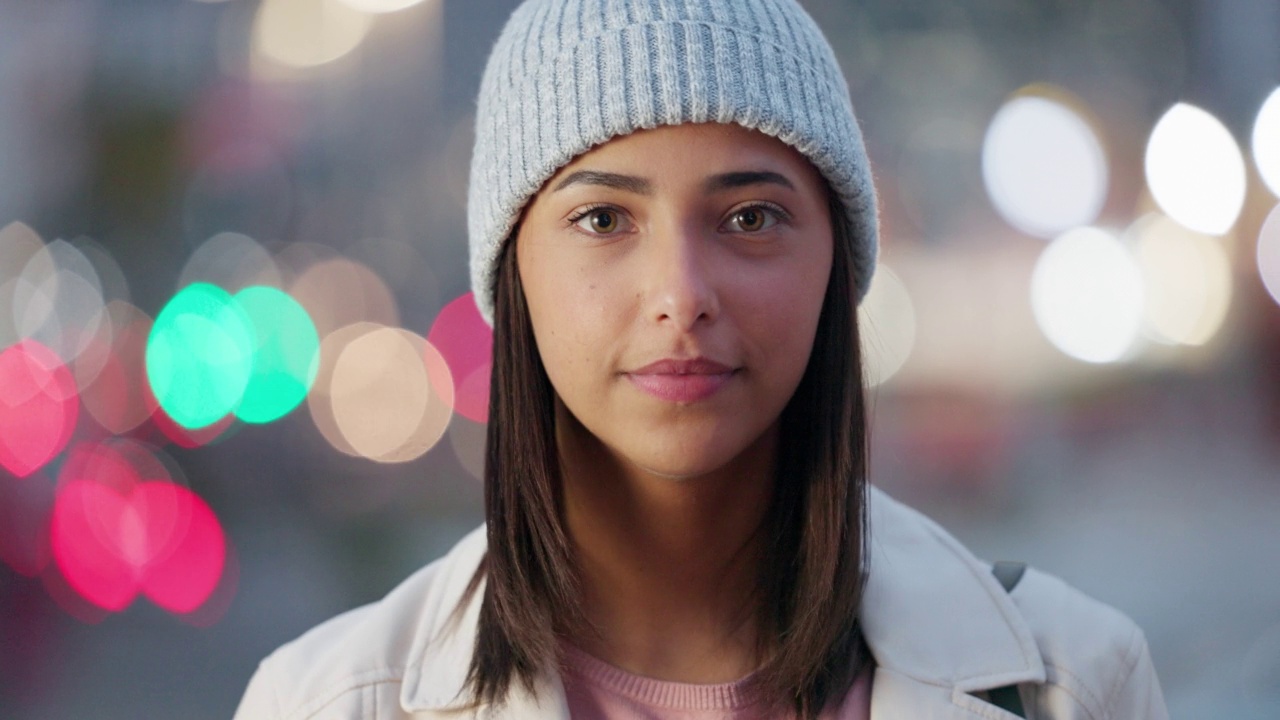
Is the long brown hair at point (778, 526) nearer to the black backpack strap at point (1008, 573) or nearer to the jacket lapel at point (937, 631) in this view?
the jacket lapel at point (937, 631)

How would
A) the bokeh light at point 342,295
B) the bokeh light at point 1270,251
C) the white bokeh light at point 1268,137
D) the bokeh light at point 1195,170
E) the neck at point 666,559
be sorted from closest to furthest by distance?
the neck at point 666,559, the white bokeh light at point 1268,137, the bokeh light at point 1195,170, the bokeh light at point 1270,251, the bokeh light at point 342,295

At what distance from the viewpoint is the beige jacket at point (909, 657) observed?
2205 millimetres

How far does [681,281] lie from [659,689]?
74 cm

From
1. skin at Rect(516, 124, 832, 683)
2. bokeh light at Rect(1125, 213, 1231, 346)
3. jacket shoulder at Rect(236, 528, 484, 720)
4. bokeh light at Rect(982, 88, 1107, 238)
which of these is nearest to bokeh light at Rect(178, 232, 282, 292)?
bokeh light at Rect(982, 88, 1107, 238)

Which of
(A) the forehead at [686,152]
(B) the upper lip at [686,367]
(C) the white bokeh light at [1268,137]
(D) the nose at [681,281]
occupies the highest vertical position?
(C) the white bokeh light at [1268,137]

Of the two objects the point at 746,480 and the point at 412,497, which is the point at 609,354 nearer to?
the point at 746,480

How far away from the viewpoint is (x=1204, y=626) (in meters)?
7.53

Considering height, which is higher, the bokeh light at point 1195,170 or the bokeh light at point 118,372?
the bokeh light at point 1195,170

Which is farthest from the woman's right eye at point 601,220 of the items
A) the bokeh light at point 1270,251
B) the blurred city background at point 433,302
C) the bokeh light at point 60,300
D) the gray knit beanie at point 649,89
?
the bokeh light at point 60,300

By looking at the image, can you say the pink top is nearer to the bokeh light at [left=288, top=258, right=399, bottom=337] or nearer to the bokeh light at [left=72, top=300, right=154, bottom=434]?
the bokeh light at [left=72, top=300, right=154, bottom=434]

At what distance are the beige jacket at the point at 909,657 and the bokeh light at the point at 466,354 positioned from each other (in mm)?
12734

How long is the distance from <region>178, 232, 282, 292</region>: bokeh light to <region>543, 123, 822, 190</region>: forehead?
611 inches

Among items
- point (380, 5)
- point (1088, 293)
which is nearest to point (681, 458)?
point (1088, 293)

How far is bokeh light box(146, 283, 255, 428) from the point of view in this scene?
1527 cm
